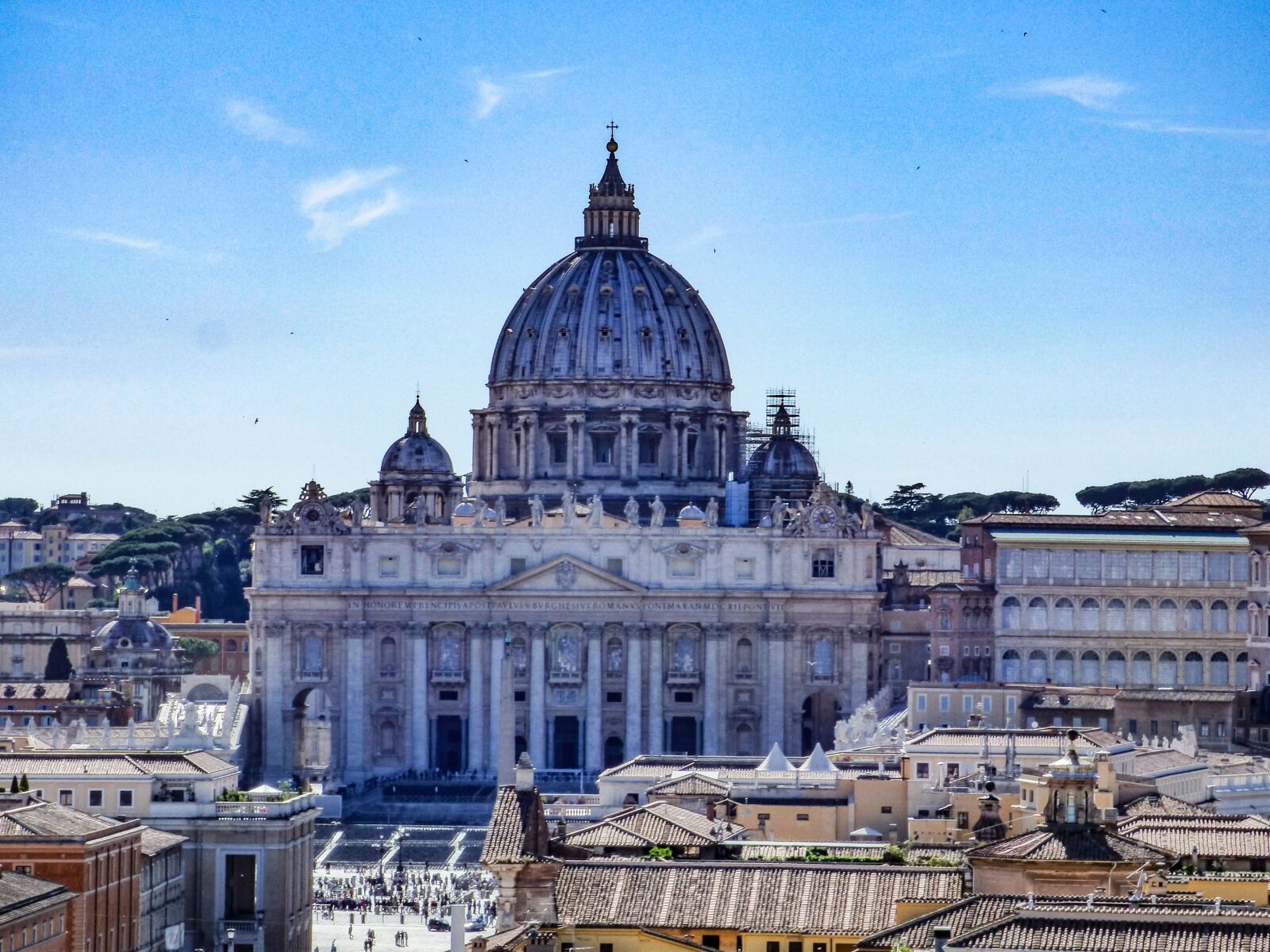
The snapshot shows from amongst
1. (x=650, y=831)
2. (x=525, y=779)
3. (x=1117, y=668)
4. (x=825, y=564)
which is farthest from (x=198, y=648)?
(x=525, y=779)

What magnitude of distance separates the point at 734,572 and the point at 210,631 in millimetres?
49696

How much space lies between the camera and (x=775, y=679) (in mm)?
155250

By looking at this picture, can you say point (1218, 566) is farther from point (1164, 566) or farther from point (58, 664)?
point (58, 664)

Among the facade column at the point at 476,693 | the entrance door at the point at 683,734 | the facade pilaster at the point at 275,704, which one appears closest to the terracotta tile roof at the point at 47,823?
the facade pilaster at the point at 275,704

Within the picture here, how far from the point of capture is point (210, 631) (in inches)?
7864

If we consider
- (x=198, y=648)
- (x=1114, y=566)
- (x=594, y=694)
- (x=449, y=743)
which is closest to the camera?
(x=1114, y=566)

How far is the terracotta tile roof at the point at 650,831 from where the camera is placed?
74.0 metres

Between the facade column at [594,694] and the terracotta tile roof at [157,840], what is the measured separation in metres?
64.1

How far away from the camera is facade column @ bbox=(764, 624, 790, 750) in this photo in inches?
6073

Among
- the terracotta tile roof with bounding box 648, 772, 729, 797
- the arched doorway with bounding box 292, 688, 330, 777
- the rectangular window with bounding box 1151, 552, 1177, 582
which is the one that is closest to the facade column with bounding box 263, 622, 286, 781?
the arched doorway with bounding box 292, 688, 330, 777

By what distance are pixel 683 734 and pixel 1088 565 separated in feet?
57.7

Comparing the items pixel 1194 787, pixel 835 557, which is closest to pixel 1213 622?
pixel 835 557

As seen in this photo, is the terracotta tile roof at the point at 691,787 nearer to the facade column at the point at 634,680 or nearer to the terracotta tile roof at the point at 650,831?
the terracotta tile roof at the point at 650,831

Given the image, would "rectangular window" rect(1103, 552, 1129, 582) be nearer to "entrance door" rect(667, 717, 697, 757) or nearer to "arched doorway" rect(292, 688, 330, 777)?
"entrance door" rect(667, 717, 697, 757)
